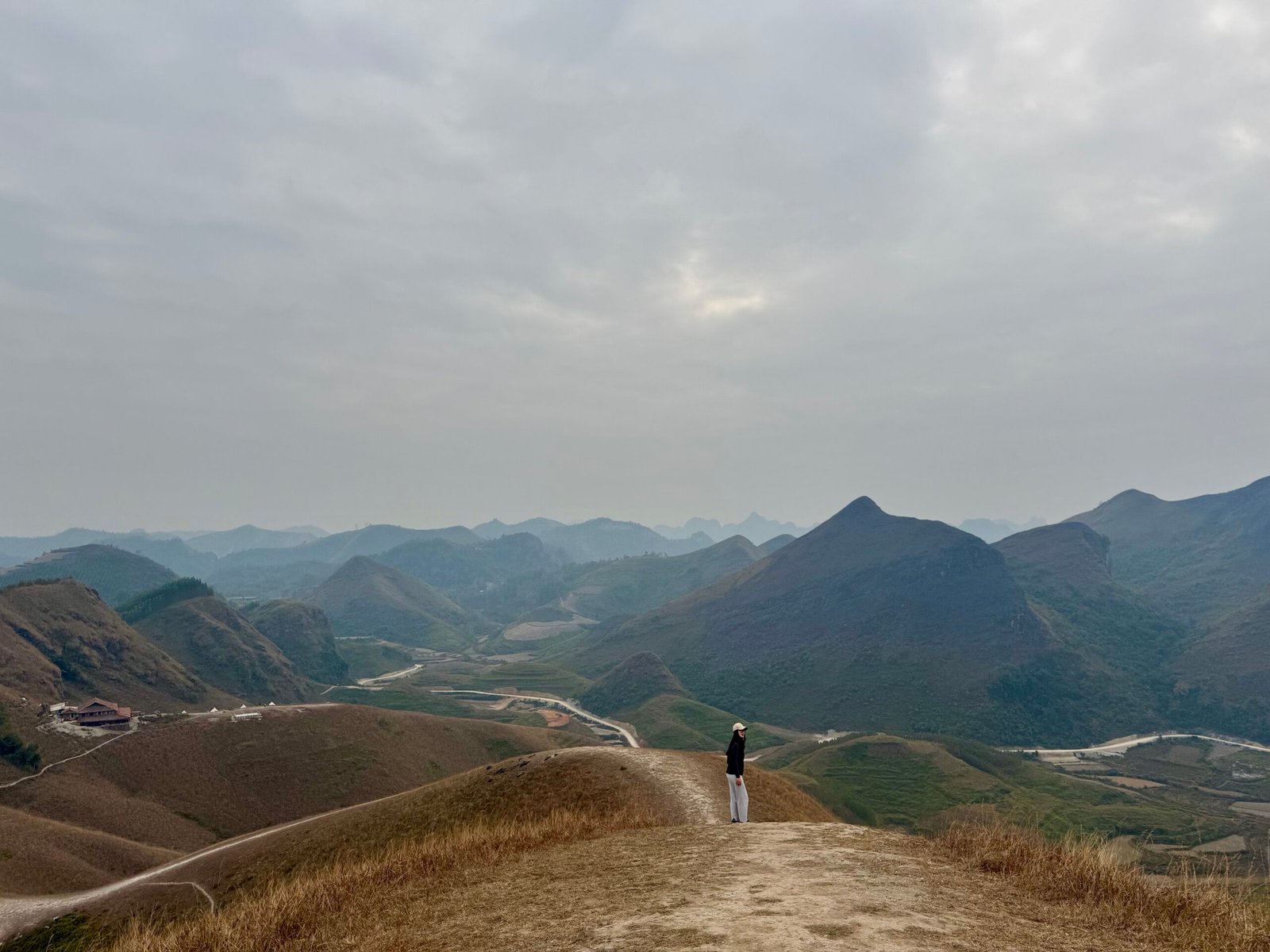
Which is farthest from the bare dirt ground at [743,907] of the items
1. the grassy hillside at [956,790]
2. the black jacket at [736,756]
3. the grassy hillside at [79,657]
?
the grassy hillside at [79,657]

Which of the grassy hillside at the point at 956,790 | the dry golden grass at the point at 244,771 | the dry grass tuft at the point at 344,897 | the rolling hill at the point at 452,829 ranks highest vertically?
the dry grass tuft at the point at 344,897

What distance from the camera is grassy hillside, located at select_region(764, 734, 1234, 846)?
135 m

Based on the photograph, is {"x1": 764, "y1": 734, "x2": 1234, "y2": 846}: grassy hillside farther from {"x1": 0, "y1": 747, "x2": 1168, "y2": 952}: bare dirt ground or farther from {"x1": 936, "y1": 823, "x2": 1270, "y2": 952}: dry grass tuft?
{"x1": 0, "y1": 747, "x2": 1168, "y2": 952}: bare dirt ground

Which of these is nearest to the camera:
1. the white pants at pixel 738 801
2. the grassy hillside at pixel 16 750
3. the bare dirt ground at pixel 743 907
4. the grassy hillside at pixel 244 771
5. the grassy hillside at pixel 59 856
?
the bare dirt ground at pixel 743 907

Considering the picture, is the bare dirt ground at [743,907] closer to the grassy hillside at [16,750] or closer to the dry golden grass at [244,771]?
the dry golden grass at [244,771]

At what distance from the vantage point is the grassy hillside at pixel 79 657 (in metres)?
154

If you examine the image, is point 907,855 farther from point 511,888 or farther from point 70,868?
point 70,868

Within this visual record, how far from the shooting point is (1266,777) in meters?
191

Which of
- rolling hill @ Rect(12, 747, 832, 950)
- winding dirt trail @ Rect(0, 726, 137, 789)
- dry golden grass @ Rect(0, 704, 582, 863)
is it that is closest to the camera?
rolling hill @ Rect(12, 747, 832, 950)

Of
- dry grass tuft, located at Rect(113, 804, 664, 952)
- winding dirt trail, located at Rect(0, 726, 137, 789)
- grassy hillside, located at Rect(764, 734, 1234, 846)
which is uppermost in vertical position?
dry grass tuft, located at Rect(113, 804, 664, 952)

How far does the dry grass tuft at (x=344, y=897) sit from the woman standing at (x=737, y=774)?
488cm

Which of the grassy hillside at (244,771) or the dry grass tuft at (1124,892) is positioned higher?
the dry grass tuft at (1124,892)

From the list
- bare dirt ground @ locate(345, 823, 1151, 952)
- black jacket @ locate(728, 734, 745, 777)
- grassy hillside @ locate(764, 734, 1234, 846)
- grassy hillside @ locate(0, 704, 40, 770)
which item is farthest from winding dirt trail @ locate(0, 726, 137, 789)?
grassy hillside @ locate(764, 734, 1234, 846)

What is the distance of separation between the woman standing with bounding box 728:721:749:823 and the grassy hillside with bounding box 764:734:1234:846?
10322 cm
